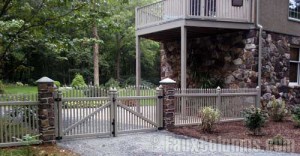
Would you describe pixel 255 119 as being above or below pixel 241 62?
below

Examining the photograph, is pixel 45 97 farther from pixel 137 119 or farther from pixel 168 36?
pixel 168 36

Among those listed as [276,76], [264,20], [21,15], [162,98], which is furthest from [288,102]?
[21,15]

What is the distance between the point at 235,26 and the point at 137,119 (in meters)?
4.94

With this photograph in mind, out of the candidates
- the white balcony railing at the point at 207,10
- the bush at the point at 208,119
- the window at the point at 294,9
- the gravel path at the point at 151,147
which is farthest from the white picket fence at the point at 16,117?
the window at the point at 294,9

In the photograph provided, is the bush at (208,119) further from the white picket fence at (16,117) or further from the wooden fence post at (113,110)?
the white picket fence at (16,117)

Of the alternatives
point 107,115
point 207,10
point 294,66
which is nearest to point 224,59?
point 207,10

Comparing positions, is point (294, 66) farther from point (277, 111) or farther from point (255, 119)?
point (255, 119)

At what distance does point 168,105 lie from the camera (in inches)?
310

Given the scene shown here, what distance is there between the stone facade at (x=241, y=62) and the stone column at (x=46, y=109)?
6.34 meters

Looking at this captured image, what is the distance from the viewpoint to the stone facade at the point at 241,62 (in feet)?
33.7

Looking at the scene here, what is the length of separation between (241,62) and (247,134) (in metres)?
3.64

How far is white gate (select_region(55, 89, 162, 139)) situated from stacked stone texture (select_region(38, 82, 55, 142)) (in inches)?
6.7

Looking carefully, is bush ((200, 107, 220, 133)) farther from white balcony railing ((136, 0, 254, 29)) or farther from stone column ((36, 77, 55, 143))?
stone column ((36, 77, 55, 143))

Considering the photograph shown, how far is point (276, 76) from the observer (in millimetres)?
10938
